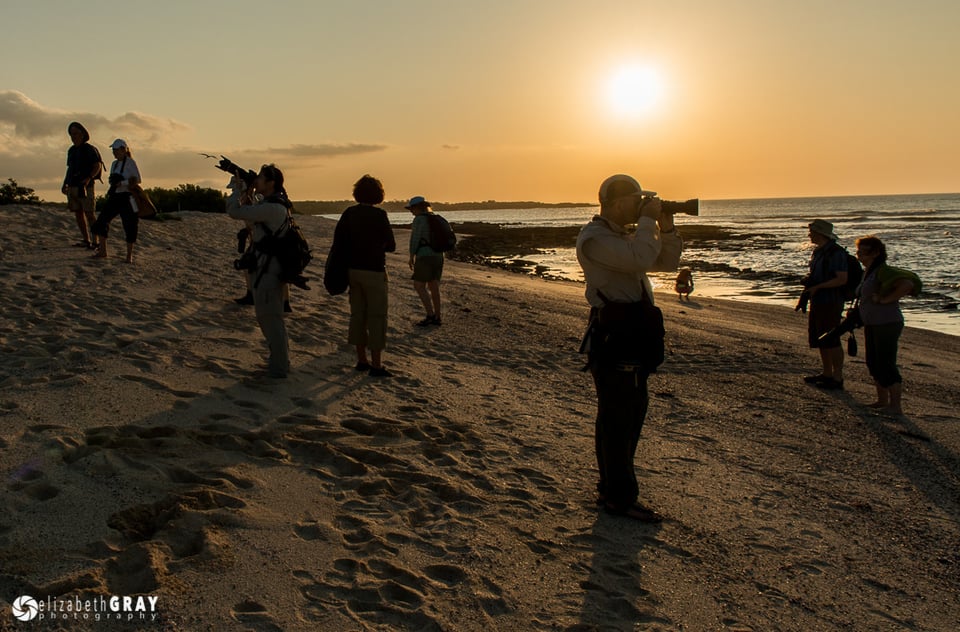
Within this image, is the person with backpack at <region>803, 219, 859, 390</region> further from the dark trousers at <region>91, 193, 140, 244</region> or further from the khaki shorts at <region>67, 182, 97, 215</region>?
the khaki shorts at <region>67, 182, 97, 215</region>

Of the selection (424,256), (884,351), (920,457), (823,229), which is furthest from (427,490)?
(424,256)

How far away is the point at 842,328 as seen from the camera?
785 centimetres

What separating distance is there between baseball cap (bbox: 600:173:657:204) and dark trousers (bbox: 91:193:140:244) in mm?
9210

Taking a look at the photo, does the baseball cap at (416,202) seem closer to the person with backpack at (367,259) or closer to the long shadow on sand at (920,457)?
the person with backpack at (367,259)

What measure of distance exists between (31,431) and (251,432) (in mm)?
1417

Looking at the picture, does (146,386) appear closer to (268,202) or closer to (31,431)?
(31,431)

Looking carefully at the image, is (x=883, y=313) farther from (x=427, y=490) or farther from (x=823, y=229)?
(x=427, y=490)

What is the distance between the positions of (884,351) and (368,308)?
17.7ft

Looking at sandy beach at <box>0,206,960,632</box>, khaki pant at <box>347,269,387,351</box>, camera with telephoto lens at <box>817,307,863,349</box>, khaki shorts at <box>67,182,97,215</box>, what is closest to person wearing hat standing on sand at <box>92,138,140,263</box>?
khaki shorts at <box>67,182,97,215</box>

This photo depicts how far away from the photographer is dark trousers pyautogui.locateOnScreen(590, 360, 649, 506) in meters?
4.28

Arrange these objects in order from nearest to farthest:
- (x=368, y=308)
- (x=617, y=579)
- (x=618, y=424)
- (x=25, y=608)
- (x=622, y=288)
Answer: (x=25, y=608)
(x=617, y=579)
(x=622, y=288)
(x=618, y=424)
(x=368, y=308)

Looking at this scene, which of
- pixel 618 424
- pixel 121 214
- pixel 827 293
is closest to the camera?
pixel 618 424

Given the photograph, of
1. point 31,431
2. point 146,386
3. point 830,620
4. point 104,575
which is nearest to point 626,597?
point 830,620

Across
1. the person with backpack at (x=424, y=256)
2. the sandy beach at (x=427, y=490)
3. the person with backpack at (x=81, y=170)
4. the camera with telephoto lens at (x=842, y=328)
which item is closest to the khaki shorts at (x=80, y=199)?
the person with backpack at (x=81, y=170)
